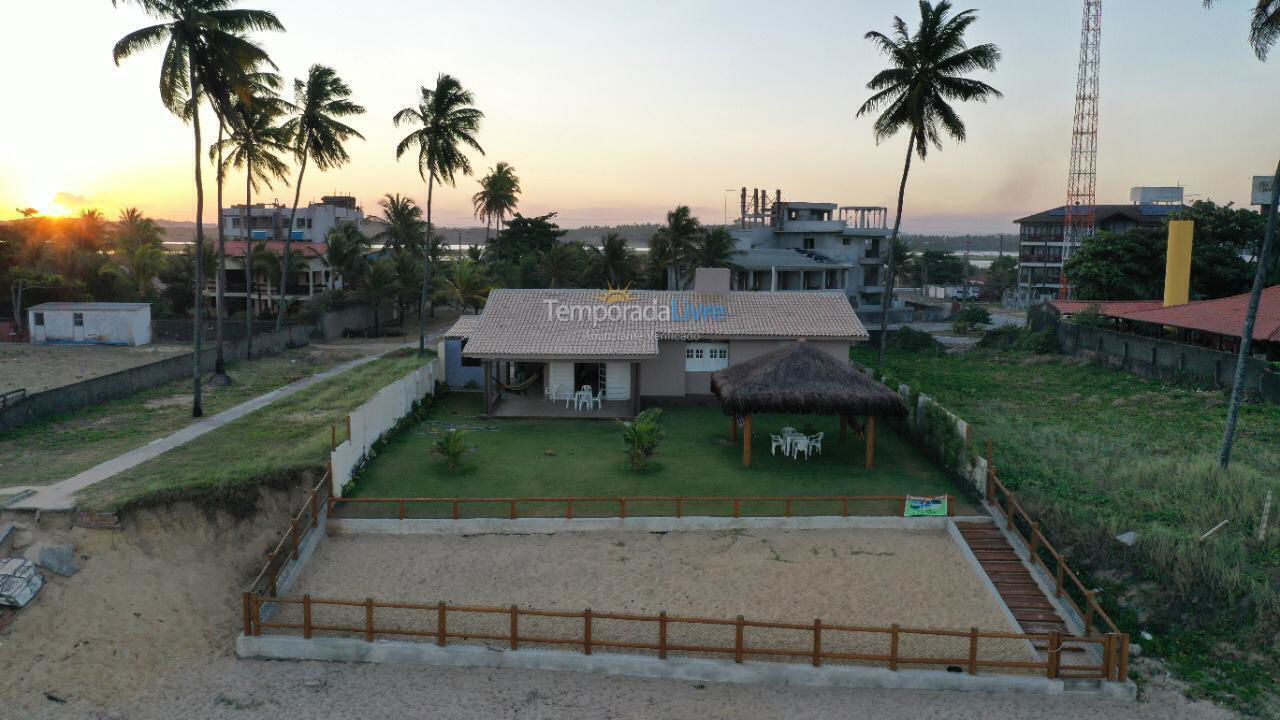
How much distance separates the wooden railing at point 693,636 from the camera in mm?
13234

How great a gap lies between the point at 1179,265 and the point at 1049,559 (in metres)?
33.0

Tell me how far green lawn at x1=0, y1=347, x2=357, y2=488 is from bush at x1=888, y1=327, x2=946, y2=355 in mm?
30879

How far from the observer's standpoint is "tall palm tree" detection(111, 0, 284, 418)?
24.6m

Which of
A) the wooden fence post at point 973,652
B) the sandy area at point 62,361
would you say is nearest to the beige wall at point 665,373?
the wooden fence post at point 973,652

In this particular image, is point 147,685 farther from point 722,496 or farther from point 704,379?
point 704,379

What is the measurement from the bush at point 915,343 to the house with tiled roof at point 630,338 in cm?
1810

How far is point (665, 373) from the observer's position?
2867cm

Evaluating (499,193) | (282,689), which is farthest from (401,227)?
(282,689)

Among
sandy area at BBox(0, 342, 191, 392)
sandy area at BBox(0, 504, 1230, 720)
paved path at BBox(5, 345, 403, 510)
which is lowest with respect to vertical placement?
sandy area at BBox(0, 504, 1230, 720)

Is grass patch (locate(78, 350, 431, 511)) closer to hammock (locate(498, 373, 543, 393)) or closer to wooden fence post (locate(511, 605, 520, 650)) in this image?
hammock (locate(498, 373, 543, 393))

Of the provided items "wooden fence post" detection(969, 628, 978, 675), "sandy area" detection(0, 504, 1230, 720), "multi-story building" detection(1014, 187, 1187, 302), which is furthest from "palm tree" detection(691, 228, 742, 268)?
"multi-story building" detection(1014, 187, 1187, 302)

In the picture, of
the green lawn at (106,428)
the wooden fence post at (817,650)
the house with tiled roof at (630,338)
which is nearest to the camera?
the wooden fence post at (817,650)

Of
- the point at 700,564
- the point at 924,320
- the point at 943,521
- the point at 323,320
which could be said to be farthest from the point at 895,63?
the point at 924,320

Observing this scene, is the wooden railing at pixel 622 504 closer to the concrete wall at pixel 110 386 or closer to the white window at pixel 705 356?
the white window at pixel 705 356
